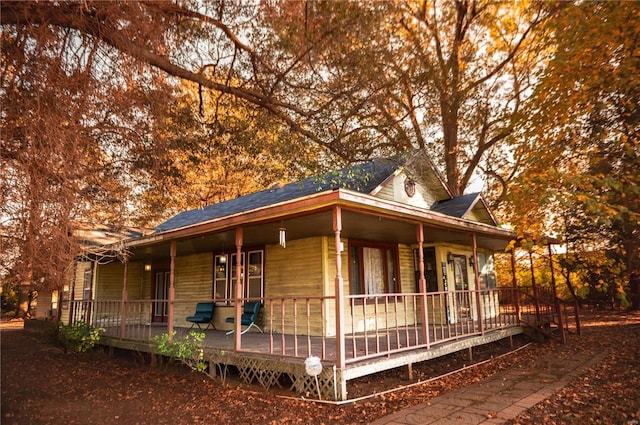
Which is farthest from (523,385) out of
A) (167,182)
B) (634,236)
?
(167,182)

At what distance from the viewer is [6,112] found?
5.27 meters

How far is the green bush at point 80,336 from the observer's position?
33.6 ft

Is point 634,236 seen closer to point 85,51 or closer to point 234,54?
point 234,54

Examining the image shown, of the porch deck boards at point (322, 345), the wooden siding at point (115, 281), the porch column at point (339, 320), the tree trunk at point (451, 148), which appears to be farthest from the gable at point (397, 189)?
the wooden siding at point (115, 281)

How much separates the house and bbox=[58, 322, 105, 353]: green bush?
549 mm

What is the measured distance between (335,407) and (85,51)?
5998 millimetres

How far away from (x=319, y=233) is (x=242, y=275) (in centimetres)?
318

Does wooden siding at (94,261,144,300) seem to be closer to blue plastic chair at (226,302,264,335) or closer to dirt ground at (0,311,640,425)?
dirt ground at (0,311,640,425)

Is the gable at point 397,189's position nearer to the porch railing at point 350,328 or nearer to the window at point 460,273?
the window at point 460,273

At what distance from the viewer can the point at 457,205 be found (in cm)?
1229

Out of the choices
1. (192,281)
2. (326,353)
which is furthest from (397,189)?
(192,281)

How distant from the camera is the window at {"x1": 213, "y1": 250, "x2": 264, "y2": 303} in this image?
1111 cm

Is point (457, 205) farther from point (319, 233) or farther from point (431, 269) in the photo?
point (319, 233)

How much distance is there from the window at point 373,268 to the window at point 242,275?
8.26 ft
